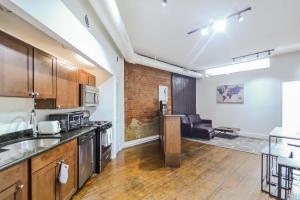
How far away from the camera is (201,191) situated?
2.58 meters

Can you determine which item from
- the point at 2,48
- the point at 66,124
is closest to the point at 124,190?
the point at 66,124

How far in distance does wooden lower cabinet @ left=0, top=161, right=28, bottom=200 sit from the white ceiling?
249 centimetres

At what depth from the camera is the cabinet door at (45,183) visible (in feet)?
5.26

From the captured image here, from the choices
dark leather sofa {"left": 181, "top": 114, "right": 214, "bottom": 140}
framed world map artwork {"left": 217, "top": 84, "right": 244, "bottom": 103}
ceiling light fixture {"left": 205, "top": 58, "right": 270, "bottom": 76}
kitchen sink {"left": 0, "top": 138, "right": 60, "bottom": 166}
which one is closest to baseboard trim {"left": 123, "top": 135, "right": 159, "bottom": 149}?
dark leather sofa {"left": 181, "top": 114, "right": 214, "bottom": 140}

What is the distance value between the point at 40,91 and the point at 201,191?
2790 millimetres

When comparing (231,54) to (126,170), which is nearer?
(126,170)

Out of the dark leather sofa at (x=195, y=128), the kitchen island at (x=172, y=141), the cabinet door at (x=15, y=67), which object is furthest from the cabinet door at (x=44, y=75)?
the dark leather sofa at (x=195, y=128)

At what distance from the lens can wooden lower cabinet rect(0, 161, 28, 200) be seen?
4.14 ft

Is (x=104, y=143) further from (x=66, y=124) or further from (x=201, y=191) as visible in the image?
(x=201, y=191)

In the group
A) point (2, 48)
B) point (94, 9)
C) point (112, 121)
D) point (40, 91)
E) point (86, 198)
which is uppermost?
point (94, 9)

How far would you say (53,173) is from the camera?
1904 mm

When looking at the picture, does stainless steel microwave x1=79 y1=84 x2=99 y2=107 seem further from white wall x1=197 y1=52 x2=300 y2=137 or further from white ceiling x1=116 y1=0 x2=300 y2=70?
white wall x1=197 y1=52 x2=300 y2=137

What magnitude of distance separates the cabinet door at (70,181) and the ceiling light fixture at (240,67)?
6622 millimetres

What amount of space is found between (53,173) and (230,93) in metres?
6.78
